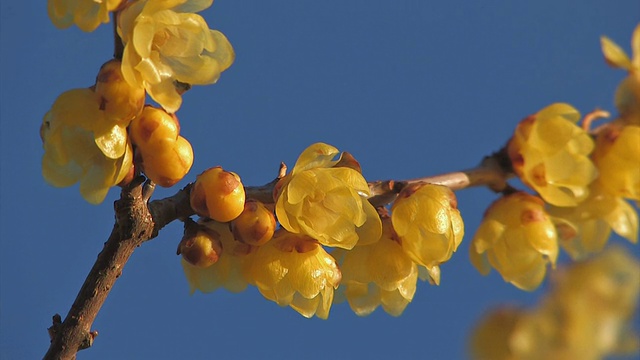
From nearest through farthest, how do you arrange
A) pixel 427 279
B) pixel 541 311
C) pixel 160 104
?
pixel 541 311 → pixel 160 104 → pixel 427 279

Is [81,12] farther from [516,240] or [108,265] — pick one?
[516,240]

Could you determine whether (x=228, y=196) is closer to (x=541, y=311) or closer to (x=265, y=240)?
(x=265, y=240)

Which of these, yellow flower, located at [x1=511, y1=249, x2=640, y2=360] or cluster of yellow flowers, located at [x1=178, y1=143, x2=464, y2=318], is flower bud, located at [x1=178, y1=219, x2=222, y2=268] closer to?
cluster of yellow flowers, located at [x1=178, y1=143, x2=464, y2=318]

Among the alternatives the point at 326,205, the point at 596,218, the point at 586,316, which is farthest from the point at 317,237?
the point at 586,316

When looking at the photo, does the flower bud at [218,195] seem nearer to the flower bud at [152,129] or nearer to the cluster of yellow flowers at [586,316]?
the flower bud at [152,129]

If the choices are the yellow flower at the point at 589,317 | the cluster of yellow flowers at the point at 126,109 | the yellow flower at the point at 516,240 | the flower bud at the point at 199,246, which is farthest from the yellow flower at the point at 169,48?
the yellow flower at the point at 589,317

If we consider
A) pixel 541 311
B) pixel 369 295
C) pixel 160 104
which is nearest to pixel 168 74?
pixel 160 104

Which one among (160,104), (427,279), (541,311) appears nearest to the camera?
(541,311)

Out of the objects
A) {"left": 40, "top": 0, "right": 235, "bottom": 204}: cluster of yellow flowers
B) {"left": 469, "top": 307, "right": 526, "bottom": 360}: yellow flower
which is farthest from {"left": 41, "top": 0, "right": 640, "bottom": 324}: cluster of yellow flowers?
{"left": 469, "top": 307, "right": 526, "bottom": 360}: yellow flower
